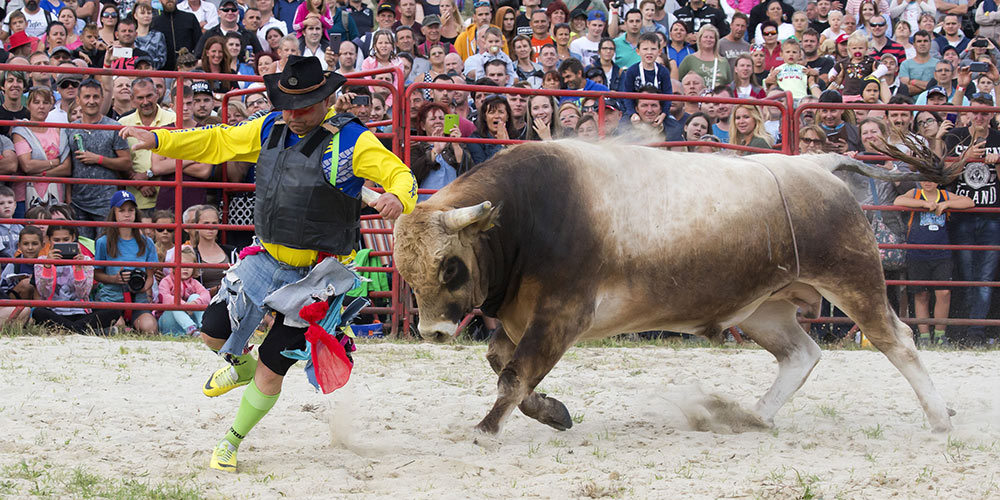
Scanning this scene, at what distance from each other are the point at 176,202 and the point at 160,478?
4390mm

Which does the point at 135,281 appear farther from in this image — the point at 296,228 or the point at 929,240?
the point at 929,240

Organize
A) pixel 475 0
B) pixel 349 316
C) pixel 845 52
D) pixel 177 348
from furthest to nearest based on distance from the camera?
pixel 475 0, pixel 845 52, pixel 177 348, pixel 349 316

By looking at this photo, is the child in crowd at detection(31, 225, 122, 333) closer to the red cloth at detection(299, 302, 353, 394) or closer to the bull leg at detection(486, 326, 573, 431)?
the bull leg at detection(486, 326, 573, 431)

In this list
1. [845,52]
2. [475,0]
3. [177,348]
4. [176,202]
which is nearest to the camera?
[177,348]

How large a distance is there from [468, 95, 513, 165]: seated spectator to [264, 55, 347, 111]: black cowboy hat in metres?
4.51

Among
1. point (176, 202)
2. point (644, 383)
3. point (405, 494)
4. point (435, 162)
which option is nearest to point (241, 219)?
point (176, 202)

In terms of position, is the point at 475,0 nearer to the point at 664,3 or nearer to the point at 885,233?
the point at 664,3

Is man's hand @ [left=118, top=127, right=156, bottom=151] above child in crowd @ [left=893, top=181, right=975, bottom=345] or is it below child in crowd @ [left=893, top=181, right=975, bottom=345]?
above

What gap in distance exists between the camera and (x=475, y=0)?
560 inches

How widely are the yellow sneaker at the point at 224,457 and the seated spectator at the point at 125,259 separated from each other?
4242 mm

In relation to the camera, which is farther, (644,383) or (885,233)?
(885,233)

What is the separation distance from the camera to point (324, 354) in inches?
194

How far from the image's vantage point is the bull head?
5.23 m

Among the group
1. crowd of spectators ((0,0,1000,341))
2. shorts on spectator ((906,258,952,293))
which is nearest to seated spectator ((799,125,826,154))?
crowd of spectators ((0,0,1000,341))
